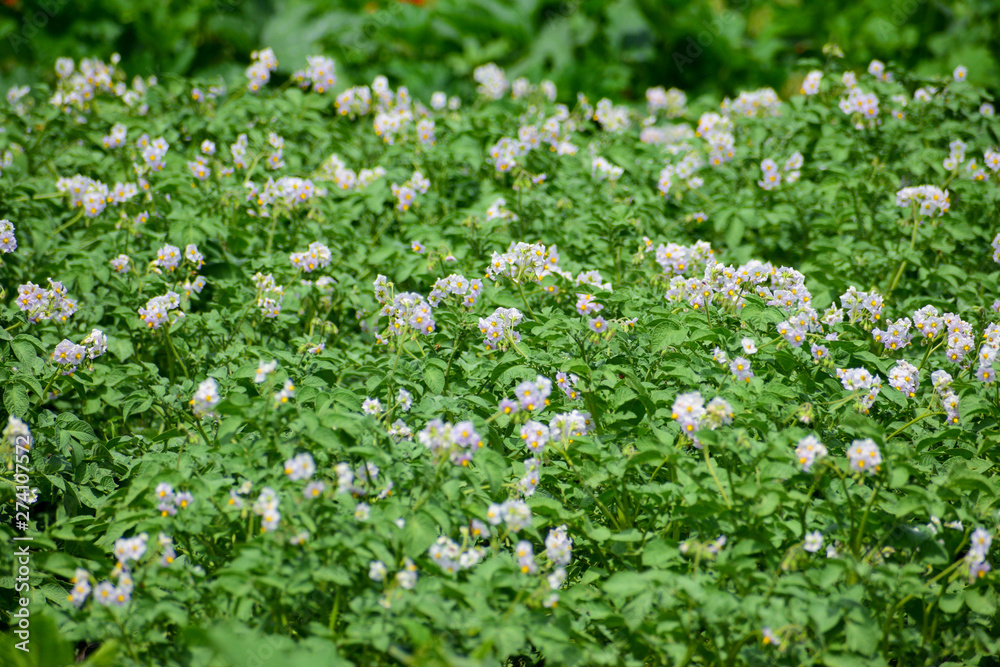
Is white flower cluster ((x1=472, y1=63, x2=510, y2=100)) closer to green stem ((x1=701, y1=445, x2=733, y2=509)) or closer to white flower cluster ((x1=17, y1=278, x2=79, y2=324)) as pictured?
white flower cluster ((x1=17, y1=278, x2=79, y2=324))

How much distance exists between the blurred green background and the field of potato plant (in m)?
2.01

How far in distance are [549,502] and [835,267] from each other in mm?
1832

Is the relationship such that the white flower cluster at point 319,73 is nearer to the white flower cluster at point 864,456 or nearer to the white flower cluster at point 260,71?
the white flower cluster at point 260,71

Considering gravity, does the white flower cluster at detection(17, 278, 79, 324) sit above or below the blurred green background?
below


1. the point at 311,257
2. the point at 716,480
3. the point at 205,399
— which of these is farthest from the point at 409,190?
the point at 716,480

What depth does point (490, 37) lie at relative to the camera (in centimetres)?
626

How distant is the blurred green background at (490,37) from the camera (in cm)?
604

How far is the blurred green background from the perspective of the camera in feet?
19.8

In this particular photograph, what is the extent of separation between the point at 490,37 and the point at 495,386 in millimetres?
4382

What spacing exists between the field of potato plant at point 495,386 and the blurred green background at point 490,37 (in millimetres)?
2008

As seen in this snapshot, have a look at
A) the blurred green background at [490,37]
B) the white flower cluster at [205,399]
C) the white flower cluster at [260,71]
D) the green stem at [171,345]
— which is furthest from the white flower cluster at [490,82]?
the white flower cluster at [205,399]

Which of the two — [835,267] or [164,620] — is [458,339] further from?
[835,267]

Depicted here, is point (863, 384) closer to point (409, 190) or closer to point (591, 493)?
point (591, 493)

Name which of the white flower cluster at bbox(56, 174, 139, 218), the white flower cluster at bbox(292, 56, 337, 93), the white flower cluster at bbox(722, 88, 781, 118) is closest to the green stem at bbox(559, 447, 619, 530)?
the white flower cluster at bbox(56, 174, 139, 218)
